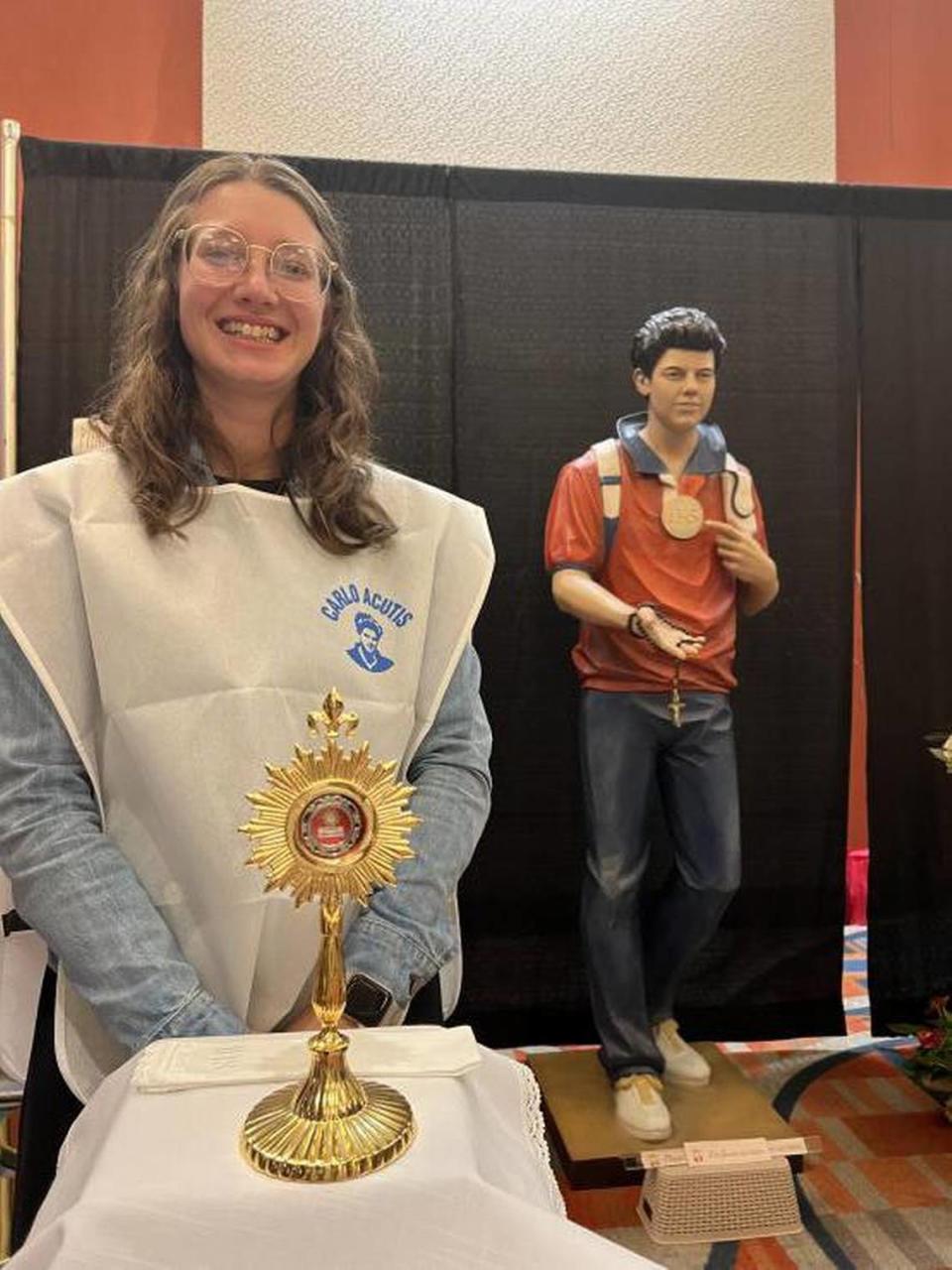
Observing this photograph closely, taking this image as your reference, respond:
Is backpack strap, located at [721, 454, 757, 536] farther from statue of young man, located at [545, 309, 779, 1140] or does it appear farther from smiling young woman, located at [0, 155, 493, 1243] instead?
smiling young woman, located at [0, 155, 493, 1243]

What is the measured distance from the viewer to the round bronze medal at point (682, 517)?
2723mm

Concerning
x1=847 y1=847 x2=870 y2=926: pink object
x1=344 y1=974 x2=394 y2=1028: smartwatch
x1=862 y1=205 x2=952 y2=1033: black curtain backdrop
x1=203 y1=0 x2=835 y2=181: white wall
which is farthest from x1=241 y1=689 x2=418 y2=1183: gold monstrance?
x1=847 y1=847 x2=870 y2=926: pink object

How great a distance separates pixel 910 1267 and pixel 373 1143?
207cm

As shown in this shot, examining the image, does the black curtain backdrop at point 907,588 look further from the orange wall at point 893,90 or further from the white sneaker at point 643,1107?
the white sneaker at point 643,1107

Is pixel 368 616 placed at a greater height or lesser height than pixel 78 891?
greater

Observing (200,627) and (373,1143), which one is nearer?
(373,1143)

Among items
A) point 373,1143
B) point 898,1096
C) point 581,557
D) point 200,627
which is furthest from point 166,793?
point 898,1096

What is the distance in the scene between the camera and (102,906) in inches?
45.9

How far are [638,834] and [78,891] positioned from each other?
6.08ft

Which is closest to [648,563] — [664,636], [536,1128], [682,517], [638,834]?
[682,517]

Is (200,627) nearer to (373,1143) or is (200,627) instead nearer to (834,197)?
(373,1143)

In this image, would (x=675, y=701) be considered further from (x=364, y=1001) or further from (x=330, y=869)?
(x=330, y=869)

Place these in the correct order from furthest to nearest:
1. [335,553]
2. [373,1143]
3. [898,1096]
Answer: [898,1096] → [335,553] → [373,1143]

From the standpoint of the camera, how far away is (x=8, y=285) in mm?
2695
